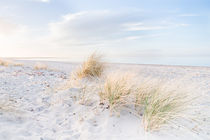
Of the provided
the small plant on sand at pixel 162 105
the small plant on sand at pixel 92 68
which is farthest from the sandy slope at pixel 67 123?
the small plant on sand at pixel 92 68

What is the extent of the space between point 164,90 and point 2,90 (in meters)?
3.71

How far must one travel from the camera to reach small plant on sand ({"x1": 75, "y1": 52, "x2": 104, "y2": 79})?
5.35 metres

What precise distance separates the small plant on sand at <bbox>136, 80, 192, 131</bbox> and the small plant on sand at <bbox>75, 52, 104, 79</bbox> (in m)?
2.55

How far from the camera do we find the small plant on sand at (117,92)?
2.95m

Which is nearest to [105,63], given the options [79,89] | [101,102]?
[79,89]

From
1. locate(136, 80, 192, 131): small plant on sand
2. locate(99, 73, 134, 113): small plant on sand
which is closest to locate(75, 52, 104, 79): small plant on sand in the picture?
locate(99, 73, 134, 113): small plant on sand

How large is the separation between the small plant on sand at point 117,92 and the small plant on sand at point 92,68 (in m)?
2.06

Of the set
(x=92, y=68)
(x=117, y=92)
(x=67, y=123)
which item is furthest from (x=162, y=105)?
(x=92, y=68)

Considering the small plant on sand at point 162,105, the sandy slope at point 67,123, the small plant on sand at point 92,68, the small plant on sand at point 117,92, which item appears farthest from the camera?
the small plant on sand at point 92,68

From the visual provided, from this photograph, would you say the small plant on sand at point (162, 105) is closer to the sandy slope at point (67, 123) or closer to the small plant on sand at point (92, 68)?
the sandy slope at point (67, 123)

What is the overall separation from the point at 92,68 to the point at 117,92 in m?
2.52

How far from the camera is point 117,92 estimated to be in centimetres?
299

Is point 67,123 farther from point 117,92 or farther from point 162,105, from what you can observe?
point 162,105

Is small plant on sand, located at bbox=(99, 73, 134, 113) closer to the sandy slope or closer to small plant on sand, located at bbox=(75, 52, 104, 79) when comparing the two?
the sandy slope
